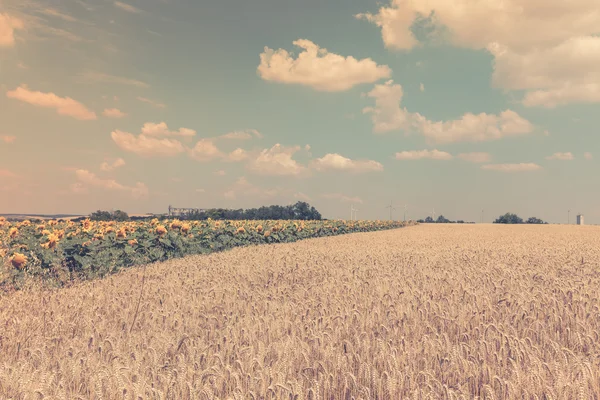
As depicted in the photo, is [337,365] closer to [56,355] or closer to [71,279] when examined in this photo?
[56,355]

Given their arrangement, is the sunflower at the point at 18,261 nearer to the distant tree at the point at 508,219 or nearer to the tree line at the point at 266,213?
the tree line at the point at 266,213

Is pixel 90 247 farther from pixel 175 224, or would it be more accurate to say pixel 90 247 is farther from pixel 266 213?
pixel 266 213

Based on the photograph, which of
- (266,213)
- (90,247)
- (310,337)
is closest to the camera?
(310,337)

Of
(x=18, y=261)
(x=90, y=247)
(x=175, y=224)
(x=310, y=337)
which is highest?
(x=175, y=224)

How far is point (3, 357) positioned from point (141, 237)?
10.5 m

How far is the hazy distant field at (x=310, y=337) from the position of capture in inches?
151

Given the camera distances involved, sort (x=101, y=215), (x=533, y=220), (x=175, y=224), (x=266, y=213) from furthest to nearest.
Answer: (x=533, y=220) < (x=266, y=213) < (x=101, y=215) < (x=175, y=224)

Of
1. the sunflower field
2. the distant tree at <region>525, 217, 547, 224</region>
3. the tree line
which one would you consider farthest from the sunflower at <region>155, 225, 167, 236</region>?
the distant tree at <region>525, 217, 547, 224</region>

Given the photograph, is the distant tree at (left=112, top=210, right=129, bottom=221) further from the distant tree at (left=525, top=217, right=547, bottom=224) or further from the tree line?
the distant tree at (left=525, top=217, right=547, bottom=224)

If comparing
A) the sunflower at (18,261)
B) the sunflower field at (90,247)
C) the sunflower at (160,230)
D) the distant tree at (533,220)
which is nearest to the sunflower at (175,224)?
the sunflower field at (90,247)

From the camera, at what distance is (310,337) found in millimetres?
4965

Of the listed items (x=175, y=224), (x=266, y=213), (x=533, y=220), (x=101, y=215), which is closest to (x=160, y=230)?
(x=175, y=224)

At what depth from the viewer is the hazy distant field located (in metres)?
3.85

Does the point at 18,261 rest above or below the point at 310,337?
above
